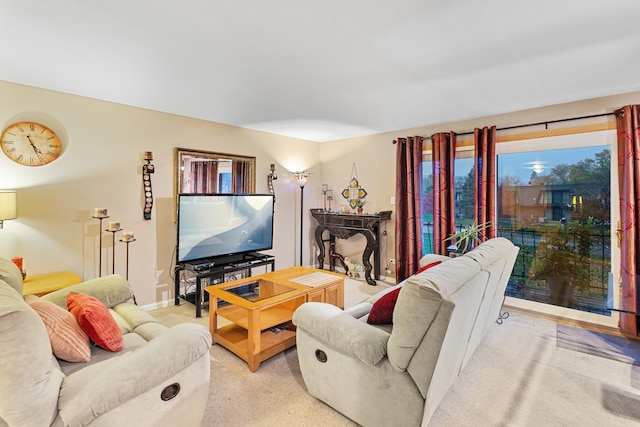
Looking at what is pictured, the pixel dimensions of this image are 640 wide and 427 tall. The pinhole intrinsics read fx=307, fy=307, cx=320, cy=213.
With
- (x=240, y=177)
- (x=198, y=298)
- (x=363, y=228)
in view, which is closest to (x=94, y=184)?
(x=198, y=298)

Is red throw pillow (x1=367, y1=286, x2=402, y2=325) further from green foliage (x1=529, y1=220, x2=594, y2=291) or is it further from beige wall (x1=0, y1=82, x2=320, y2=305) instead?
beige wall (x1=0, y1=82, x2=320, y2=305)

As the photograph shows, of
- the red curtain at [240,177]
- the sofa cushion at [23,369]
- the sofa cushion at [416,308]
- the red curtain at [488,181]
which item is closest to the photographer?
the sofa cushion at [23,369]

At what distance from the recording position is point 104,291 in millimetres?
2330

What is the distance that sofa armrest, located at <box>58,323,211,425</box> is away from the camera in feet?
3.96

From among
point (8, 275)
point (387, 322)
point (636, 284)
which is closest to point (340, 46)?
point (387, 322)

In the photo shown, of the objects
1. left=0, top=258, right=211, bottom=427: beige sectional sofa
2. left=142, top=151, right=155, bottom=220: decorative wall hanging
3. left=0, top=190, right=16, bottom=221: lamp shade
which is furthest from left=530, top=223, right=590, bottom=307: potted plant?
left=0, top=190, right=16, bottom=221: lamp shade

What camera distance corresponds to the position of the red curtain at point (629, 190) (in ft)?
9.50

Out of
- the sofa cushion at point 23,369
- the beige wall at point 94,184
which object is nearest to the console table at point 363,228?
the beige wall at point 94,184

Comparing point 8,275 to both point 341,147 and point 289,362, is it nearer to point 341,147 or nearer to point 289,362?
point 289,362

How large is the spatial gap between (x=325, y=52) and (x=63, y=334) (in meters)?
2.27

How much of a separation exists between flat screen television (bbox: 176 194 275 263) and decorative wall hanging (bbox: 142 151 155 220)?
1.41 feet

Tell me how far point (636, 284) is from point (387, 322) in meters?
2.20

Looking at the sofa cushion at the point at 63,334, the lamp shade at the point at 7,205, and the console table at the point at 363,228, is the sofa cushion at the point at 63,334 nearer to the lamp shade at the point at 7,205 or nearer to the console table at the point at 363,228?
the lamp shade at the point at 7,205

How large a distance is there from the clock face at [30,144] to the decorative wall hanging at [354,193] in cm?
377
